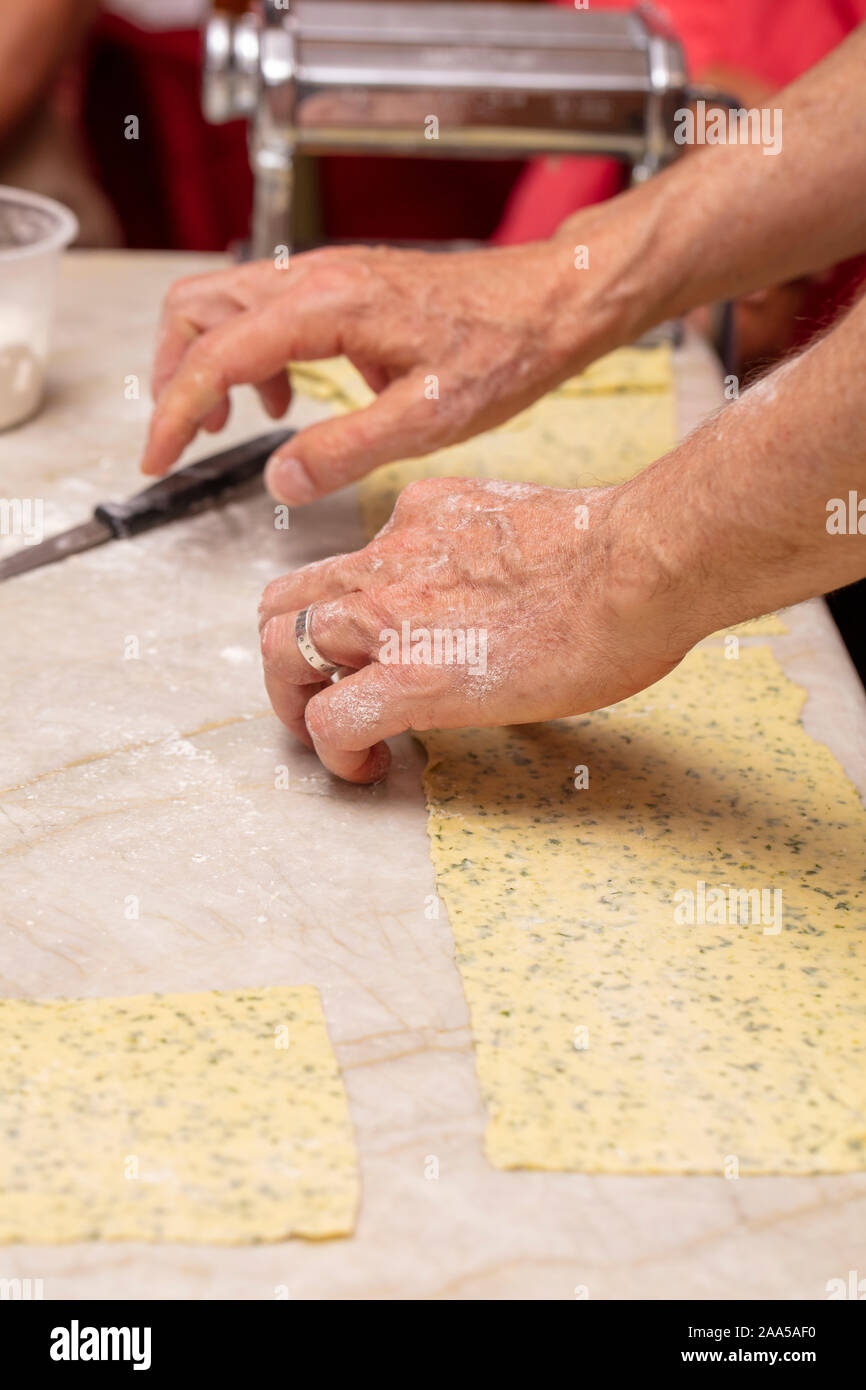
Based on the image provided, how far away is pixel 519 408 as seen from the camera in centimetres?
136

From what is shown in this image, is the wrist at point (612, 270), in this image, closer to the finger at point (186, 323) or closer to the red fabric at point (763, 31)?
the finger at point (186, 323)

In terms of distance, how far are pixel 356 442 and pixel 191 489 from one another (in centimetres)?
23

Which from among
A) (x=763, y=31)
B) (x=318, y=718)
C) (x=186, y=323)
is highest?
(x=763, y=31)

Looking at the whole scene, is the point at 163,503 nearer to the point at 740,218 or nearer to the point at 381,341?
the point at 381,341

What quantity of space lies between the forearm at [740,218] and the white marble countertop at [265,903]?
34cm

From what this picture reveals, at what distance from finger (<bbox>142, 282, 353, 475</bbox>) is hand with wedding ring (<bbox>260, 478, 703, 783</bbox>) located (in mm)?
311

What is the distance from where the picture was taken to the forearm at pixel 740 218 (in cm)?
130

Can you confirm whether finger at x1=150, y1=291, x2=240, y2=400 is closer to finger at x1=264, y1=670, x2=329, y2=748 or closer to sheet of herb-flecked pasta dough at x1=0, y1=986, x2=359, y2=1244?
finger at x1=264, y1=670, x2=329, y2=748

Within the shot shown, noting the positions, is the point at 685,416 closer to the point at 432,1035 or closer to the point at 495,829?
the point at 495,829

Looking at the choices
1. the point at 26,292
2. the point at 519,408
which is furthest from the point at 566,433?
the point at 26,292

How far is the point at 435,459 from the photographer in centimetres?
156

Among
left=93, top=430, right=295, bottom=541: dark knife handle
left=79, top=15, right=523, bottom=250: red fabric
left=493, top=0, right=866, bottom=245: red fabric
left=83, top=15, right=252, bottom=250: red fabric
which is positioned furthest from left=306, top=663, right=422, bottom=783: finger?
left=83, top=15, right=252, bottom=250: red fabric

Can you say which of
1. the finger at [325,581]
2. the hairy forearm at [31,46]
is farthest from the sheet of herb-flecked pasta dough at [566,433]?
the hairy forearm at [31,46]

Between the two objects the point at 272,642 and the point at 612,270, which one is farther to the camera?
the point at 612,270
